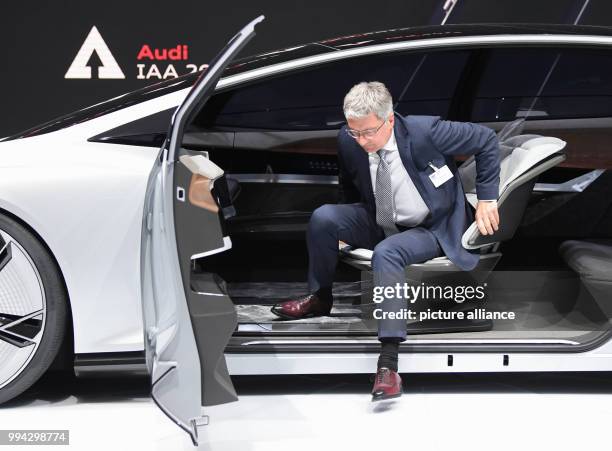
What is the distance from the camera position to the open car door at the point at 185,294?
7.25 ft

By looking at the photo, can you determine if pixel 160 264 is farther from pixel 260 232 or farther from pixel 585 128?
pixel 585 128

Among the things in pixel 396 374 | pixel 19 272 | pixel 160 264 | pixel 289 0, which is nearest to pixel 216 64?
pixel 160 264

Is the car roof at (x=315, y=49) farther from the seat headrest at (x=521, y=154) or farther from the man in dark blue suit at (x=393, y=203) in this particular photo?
the seat headrest at (x=521, y=154)

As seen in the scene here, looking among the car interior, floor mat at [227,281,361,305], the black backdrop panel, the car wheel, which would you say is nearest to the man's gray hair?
the car interior

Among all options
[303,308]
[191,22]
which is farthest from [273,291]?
[191,22]

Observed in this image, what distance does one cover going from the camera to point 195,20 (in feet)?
17.2

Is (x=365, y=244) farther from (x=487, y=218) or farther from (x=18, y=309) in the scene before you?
(x=18, y=309)

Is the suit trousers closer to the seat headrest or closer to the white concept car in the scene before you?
the white concept car

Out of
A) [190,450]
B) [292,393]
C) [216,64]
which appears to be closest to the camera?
[216,64]

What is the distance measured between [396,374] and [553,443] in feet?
1.68

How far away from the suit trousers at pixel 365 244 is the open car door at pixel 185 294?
663 millimetres

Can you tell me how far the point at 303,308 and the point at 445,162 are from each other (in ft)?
2.20

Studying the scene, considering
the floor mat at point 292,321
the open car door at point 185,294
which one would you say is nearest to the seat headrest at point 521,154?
the floor mat at point 292,321

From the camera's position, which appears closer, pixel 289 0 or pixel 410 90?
pixel 410 90
